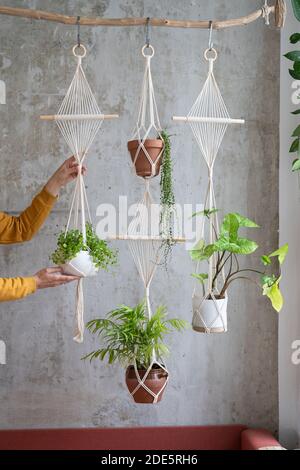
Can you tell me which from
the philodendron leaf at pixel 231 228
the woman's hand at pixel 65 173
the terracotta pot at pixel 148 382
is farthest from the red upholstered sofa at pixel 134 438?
the woman's hand at pixel 65 173

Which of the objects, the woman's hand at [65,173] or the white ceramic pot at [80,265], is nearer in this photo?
the white ceramic pot at [80,265]

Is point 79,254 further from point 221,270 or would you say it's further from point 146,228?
point 146,228

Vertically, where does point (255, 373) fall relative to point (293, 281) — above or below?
below

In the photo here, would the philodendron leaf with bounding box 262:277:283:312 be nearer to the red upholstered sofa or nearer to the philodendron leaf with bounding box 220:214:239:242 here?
the philodendron leaf with bounding box 220:214:239:242

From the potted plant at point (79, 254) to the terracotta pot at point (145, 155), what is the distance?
38 cm

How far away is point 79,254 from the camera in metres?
2.47

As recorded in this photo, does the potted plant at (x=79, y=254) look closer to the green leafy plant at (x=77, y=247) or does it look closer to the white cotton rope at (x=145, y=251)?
the green leafy plant at (x=77, y=247)

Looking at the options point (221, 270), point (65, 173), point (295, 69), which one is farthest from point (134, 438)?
point (295, 69)

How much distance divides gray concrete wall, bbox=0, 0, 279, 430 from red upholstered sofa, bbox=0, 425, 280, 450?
6 cm

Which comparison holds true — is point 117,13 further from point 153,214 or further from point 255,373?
point 255,373

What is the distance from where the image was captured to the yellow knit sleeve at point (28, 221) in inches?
110

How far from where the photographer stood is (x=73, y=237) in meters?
2.53

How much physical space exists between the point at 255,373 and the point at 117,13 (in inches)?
86.0
